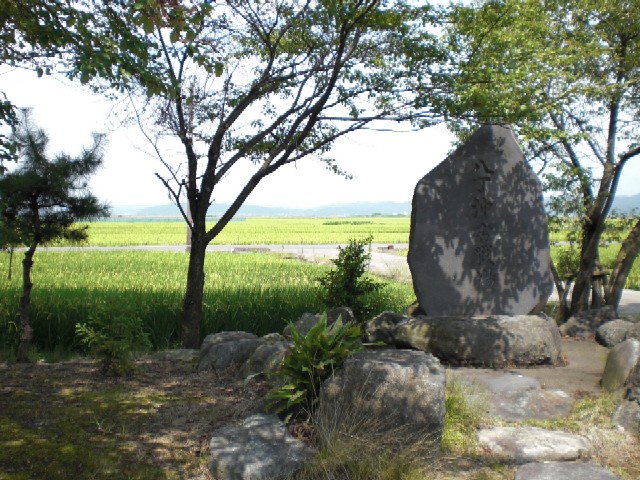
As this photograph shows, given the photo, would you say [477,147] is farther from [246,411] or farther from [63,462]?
[63,462]

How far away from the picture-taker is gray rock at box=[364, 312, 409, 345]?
23.1 ft

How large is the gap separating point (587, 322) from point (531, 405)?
399cm

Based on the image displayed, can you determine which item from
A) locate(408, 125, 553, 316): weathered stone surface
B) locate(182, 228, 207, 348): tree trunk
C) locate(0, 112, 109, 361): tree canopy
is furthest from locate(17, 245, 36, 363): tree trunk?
locate(408, 125, 553, 316): weathered stone surface

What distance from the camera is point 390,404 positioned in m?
4.07

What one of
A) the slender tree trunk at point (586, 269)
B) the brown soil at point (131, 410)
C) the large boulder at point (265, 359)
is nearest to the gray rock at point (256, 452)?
the brown soil at point (131, 410)

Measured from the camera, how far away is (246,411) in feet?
15.2

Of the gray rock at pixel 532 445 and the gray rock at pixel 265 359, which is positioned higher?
the gray rock at pixel 265 359

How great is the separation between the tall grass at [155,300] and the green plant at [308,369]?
2.43 metres

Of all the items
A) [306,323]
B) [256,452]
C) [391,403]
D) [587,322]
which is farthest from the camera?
[587,322]

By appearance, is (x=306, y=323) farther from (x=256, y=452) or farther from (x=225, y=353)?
(x=256, y=452)

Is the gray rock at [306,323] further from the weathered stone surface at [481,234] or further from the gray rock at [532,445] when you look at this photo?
the gray rock at [532,445]

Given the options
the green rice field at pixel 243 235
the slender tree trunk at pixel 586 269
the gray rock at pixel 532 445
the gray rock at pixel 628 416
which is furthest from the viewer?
the green rice field at pixel 243 235

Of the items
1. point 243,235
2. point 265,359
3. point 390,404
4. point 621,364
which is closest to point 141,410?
point 265,359

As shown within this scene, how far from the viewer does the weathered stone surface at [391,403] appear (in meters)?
4.03
